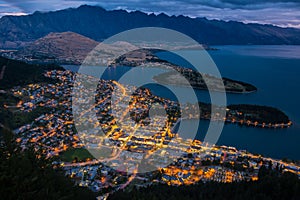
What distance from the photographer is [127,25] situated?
7344 centimetres

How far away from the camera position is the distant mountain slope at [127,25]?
6159 cm

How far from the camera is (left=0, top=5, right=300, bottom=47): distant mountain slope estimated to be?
2425 inches

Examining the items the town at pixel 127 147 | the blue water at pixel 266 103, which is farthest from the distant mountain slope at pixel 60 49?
the town at pixel 127 147

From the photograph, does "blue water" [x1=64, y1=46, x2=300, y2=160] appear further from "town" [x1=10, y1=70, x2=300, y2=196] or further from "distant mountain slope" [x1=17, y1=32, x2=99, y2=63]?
"distant mountain slope" [x1=17, y1=32, x2=99, y2=63]

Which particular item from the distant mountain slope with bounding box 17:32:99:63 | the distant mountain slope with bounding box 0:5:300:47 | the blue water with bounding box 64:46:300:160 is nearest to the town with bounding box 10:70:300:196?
the blue water with bounding box 64:46:300:160

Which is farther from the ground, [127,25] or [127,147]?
[127,25]

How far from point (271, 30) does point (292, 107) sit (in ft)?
267

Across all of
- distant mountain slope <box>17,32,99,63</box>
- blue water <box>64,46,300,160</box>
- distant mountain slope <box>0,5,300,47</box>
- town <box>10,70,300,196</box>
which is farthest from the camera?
distant mountain slope <box>0,5,300,47</box>

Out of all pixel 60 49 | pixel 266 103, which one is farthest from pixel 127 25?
pixel 266 103

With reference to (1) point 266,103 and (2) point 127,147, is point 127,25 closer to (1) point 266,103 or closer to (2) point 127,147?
(1) point 266,103

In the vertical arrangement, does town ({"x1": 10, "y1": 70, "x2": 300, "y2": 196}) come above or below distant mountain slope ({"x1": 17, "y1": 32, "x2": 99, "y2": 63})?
below

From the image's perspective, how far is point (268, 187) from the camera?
513 centimetres

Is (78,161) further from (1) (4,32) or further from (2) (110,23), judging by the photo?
A: (2) (110,23)

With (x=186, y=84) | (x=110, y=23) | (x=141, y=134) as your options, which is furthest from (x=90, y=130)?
(x=110, y=23)
